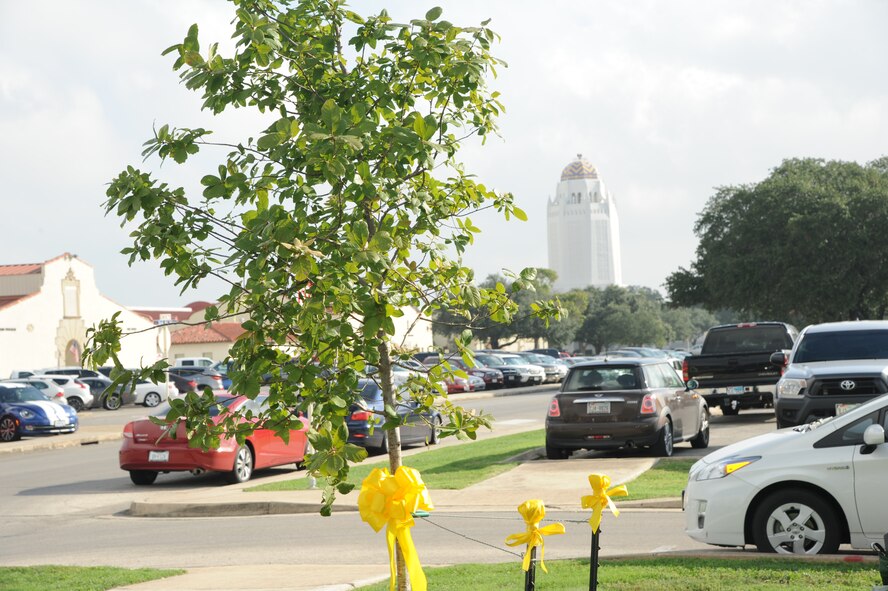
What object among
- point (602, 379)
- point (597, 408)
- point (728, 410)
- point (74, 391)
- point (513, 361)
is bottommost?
point (728, 410)

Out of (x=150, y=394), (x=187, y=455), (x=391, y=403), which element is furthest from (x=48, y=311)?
(x=391, y=403)

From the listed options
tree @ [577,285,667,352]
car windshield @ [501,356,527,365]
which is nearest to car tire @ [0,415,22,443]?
car windshield @ [501,356,527,365]

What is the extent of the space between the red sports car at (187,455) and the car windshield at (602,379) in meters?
4.46

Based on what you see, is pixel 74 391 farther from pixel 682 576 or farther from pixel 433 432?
pixel 682 576

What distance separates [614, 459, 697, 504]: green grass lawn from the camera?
14.1 meters

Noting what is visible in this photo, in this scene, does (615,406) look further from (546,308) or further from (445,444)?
(546,308)

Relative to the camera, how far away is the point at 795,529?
9211mm

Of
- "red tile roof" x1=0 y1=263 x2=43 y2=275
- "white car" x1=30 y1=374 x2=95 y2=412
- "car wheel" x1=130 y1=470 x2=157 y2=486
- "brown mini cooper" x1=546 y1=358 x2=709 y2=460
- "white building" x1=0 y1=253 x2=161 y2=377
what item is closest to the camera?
"brown mini cooper" x1=546 y1=358 x2=709 y2=460

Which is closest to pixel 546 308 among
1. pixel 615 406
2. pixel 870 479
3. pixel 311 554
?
pixel 870 479

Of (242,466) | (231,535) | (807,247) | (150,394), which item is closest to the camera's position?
(231,535)

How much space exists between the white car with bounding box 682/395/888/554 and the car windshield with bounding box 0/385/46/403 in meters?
27.2

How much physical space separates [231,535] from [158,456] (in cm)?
568

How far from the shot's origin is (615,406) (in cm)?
1817

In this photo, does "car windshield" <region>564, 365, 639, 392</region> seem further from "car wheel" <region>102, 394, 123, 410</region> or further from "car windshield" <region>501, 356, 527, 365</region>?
"car windshield" <region>501, 356, 527, 365</region>
